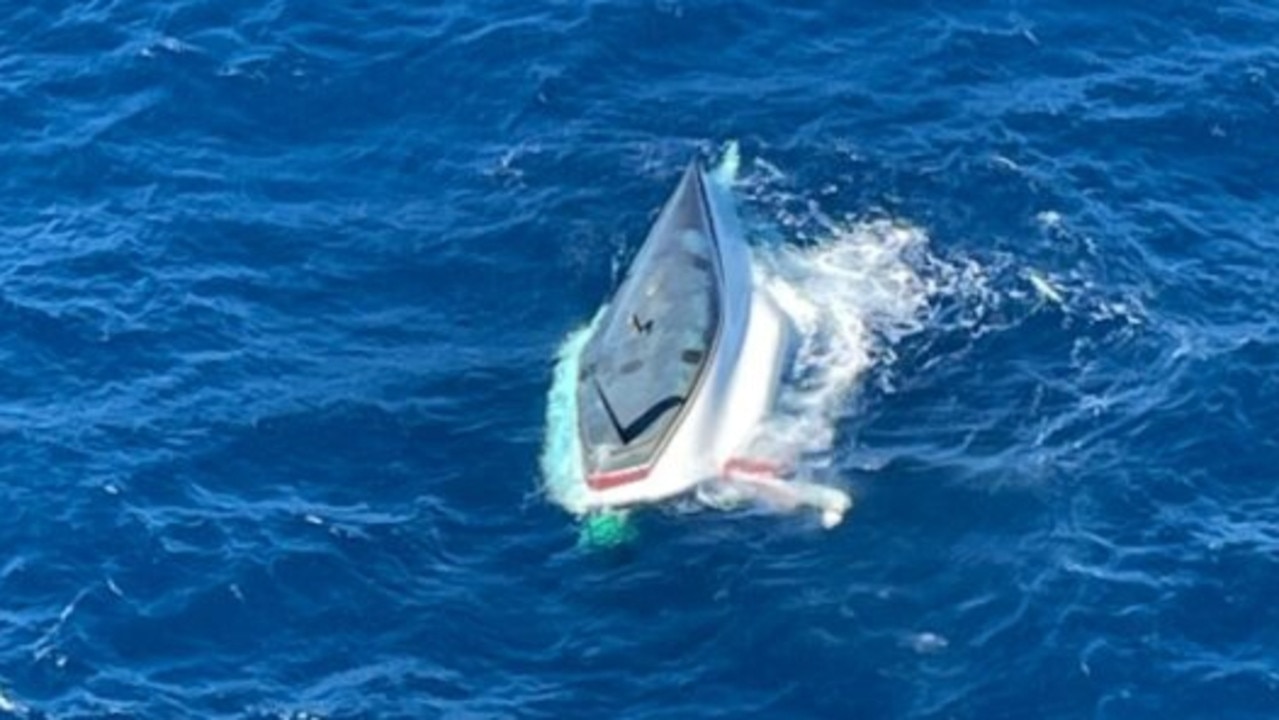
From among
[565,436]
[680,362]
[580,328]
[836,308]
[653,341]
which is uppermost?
[580,328]

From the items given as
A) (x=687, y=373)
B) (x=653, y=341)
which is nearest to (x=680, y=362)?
(x=687, y=373)

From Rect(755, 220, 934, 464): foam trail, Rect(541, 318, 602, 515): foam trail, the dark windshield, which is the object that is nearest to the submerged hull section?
the dark windshield

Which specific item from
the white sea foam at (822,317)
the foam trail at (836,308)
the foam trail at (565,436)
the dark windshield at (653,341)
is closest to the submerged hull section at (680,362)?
the dark windshield at (653,341)

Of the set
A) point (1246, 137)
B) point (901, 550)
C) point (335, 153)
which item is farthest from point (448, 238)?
point (1246, 137)

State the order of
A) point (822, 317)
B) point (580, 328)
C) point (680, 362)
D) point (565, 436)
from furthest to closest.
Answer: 1. point (822, 317)
2. point (580, 328)
3. point (680, 362)
4. point (565, 436)

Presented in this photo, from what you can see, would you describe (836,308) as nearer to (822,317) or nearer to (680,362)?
(822,317)

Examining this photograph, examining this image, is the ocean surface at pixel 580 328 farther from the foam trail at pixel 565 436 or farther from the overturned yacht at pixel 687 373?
the overturned yacht at pixel 687 373

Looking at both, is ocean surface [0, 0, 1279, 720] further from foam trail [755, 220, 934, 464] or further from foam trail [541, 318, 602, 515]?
foam trail [541, 318, 602, 515]

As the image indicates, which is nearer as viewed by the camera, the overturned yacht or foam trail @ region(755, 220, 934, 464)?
the overturned yacht
